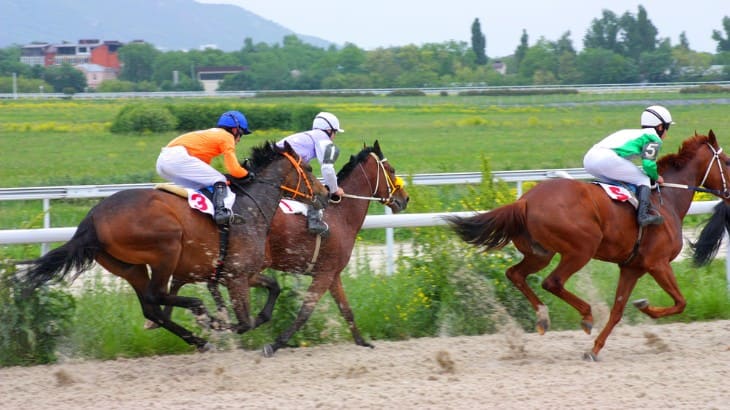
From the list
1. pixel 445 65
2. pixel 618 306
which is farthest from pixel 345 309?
pixel 445 65

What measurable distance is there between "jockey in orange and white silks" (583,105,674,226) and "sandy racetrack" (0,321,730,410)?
40.0 inches

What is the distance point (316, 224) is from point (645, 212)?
241 cm

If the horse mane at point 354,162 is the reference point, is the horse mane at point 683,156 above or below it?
above

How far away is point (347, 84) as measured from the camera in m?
74.5

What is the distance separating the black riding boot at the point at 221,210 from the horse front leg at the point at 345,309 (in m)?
0.97

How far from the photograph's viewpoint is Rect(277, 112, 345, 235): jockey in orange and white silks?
739 cm

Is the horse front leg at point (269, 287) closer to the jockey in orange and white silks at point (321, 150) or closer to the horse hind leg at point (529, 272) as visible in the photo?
the jockey in orange and white silks at point (321, 150)

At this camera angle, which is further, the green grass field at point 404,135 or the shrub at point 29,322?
the green grass field at point 404,135

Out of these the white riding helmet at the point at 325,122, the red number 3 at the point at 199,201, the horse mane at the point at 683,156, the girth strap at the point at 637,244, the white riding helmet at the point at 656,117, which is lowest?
the girth strap at the point at 637,244

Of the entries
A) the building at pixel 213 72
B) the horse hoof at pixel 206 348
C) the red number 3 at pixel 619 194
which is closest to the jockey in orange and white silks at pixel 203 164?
the horse hoof at pixel 206 348

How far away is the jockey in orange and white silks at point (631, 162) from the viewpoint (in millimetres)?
7281

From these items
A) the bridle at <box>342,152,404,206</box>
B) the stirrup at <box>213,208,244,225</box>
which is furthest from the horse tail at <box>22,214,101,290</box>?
the bridle at <box>342,152,404,206</box>

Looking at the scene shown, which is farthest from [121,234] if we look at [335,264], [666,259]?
[666,259]

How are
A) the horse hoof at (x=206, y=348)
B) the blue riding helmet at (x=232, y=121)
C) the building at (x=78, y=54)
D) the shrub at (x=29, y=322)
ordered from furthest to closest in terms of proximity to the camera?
the building at (x=78, y=54)
the blue riding helmet at (x=232, y=121)
the horse hoof at (x=206, y=348)
the shrub at (x=29, y=322)
